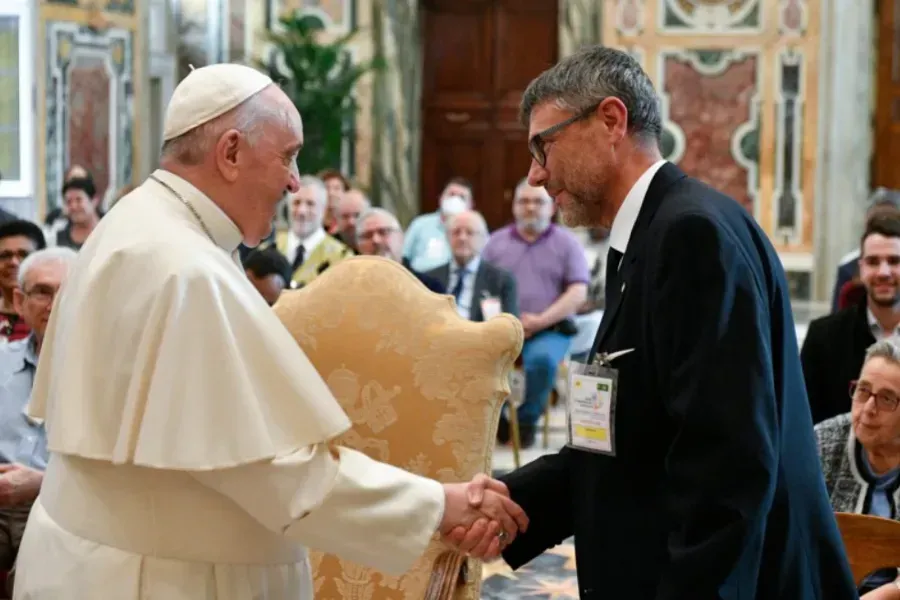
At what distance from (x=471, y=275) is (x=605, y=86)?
542cm

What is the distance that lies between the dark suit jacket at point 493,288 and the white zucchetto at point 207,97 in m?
5.10

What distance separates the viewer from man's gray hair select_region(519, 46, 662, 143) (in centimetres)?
219

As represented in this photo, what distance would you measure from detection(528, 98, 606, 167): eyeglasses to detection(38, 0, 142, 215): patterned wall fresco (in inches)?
301

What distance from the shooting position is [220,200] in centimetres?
233

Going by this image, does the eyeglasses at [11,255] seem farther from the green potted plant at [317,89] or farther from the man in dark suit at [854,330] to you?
the green potted plant at [317,89]

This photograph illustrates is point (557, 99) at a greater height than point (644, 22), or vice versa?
point (644, 22)

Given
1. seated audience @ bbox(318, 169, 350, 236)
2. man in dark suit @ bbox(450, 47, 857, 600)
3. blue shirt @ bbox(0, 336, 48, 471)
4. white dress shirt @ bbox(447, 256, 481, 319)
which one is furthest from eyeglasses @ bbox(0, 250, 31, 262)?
man in dark suit @ bbox(450, 47, 857, 600)

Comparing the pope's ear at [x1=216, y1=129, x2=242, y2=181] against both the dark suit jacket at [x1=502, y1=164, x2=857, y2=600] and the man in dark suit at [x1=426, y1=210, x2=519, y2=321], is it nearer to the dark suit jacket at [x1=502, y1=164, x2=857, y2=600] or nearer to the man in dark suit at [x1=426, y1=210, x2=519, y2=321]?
the dark suit jacket at [x1=502, y1=164, x2=857, y2=600]

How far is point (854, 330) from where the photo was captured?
5.03m

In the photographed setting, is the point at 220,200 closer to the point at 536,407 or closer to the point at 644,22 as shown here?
the point at 536,407

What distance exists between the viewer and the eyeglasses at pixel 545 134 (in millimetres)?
2201

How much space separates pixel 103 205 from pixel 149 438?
8.20 meters

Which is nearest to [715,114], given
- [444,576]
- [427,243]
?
[427,243]

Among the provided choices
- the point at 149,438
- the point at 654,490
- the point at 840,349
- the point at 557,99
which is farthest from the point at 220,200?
the point at 840,349
